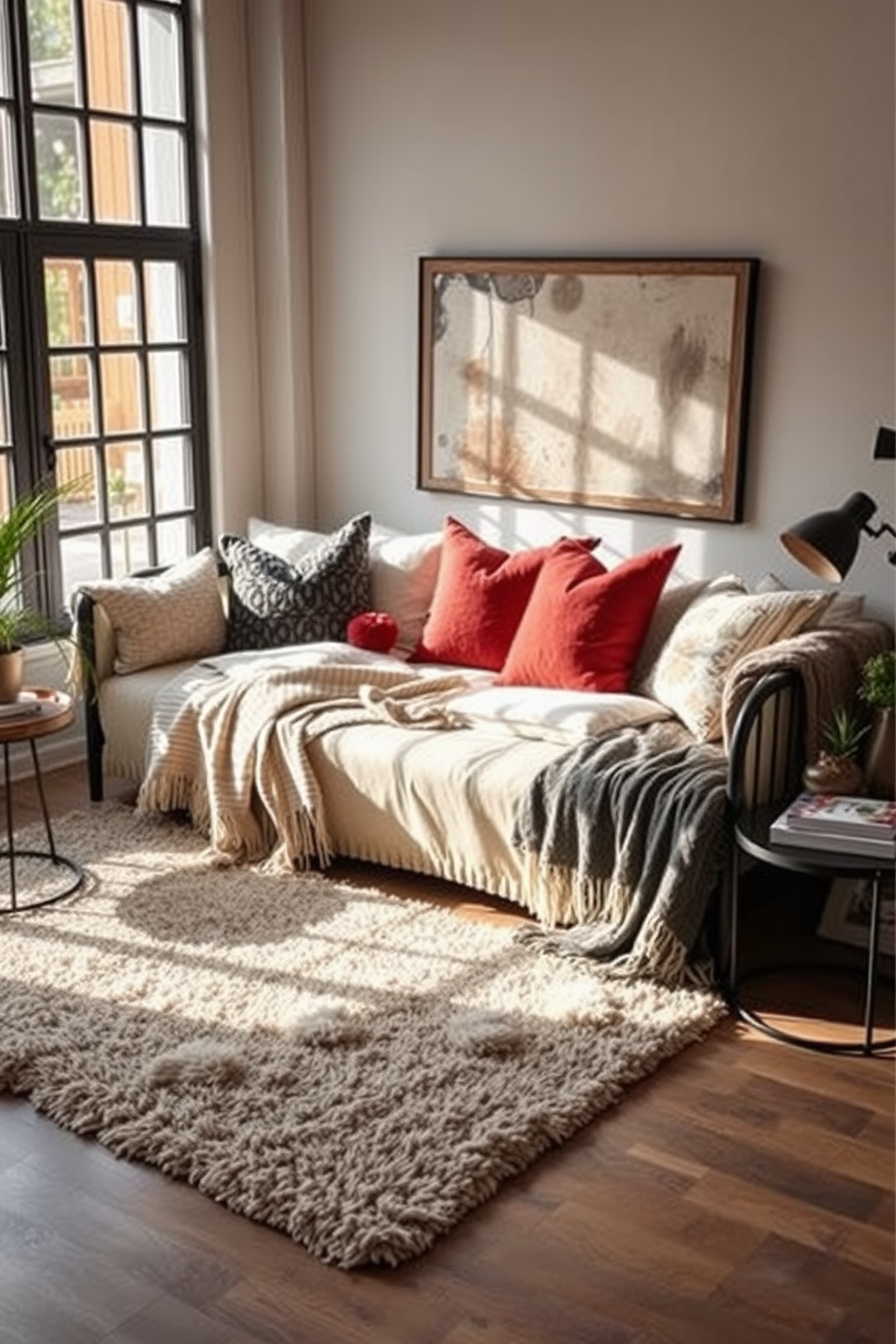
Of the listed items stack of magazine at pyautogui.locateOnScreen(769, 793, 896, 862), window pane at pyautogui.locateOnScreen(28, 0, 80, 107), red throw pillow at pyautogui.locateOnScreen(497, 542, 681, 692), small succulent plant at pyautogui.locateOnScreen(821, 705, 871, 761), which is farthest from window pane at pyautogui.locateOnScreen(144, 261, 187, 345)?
stack of magazine at pyautogui.locateOnScreen(769, 793, 896, 862)

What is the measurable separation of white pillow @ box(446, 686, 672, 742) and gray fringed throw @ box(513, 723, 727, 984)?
117mm

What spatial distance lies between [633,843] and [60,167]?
2.88m

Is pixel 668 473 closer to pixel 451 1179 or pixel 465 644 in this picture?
pixel 465 644

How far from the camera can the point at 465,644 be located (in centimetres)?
451

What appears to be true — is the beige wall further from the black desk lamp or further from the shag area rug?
the shag area rug

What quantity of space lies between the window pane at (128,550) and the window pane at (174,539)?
0.23ft

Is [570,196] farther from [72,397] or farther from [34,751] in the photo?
[34,751]

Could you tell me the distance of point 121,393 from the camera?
16.9ft

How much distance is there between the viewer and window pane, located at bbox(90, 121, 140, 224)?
495 centimetres

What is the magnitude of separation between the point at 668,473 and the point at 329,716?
1303 millimetres

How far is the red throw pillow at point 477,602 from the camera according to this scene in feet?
14.6

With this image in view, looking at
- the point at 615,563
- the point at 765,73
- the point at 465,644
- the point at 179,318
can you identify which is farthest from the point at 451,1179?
the point at 179,318

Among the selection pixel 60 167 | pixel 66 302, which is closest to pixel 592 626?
pixel 66 302

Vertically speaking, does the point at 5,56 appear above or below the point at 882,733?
above
